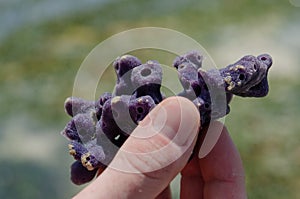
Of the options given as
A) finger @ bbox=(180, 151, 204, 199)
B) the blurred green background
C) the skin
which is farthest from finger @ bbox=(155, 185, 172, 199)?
the blurred green background

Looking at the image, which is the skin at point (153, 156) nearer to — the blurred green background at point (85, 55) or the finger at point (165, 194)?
the finger at point (165, 194)

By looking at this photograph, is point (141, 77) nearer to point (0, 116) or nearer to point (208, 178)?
point (208, 178)

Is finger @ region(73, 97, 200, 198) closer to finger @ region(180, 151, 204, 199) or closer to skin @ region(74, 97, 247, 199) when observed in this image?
skin @ region(74, 97, 247, 199)

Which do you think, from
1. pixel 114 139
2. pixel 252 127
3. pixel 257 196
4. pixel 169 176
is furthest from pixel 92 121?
pixel 252 127

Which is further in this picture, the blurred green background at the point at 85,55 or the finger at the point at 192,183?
the blurred green background at the point at 85,55

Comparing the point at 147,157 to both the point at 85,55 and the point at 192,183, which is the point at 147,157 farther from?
the point at 85,55

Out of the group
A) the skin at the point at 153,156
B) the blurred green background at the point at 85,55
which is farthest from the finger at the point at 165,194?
the blurred green background at the point at 85,55

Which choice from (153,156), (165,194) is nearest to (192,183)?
(165,194)

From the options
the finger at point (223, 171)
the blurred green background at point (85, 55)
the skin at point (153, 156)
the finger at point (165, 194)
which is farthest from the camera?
the blurred green background at point (85, 55)
